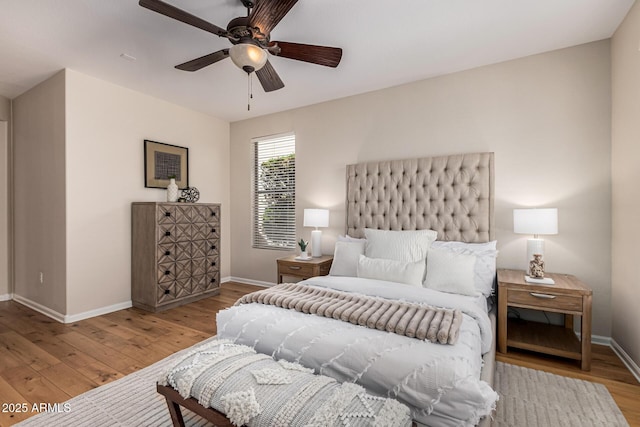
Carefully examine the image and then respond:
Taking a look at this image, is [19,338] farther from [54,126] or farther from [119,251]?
[54,126]

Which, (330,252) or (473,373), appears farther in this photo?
(330,252)

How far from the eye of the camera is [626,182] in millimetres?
2336

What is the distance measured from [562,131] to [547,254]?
1.15 m

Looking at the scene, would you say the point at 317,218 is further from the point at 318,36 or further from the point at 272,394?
the point at 272,394

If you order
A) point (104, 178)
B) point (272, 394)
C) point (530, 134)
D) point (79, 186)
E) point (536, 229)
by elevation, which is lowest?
point (272, 394)

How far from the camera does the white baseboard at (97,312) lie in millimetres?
3281

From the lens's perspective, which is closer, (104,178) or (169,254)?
(104,178)

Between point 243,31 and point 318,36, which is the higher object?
point 318,36

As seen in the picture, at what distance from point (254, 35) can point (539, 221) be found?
2.64 metres

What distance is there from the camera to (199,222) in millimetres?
4090

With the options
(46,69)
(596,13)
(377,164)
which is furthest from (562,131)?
(46,69)

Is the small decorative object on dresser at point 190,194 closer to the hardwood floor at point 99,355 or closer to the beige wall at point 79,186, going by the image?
the beige wall at point 79,186

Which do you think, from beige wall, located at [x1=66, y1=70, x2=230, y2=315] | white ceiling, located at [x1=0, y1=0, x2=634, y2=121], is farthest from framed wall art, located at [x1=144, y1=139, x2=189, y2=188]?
white ceiling, located at [x1=0, y1=0, x2=634, y2=121]

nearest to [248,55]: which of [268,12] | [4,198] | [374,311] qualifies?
[268,12]
